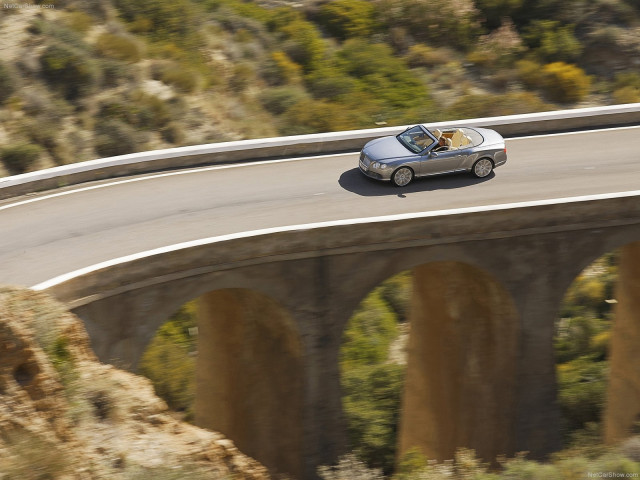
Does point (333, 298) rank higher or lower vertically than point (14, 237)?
lower

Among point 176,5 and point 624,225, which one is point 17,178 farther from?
point 176,5

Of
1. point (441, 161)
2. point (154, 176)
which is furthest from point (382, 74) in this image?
point (154, 176)

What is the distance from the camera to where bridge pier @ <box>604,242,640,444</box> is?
75.9ft

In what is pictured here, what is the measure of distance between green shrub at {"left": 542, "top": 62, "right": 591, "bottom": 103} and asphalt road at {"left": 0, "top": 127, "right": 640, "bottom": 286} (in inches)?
596

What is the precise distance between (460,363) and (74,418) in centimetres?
1189

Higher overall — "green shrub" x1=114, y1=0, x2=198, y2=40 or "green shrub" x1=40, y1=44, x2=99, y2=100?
"green shrub" x1=114, y1=0, x2=198, y2=40

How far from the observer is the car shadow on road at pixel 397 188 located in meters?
21.5

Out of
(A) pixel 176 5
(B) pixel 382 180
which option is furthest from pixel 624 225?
(A) pixel 176 5

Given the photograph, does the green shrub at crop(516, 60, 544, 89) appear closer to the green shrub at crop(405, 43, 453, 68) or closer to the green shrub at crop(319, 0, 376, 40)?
the green shrub at crop(405, 43, 453, 68)

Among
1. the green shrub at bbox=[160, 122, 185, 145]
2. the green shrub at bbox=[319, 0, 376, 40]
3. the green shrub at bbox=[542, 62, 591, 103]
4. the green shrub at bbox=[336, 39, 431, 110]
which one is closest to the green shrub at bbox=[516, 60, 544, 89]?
the green shrub at bbox=[542, 62, 591, 103]

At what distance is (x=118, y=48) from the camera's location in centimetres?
3331

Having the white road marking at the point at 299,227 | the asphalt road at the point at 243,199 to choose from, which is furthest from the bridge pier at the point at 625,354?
the white road marking at the point at 299,227

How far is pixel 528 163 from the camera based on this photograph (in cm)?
2333

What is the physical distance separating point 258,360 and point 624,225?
9956 millimetres
